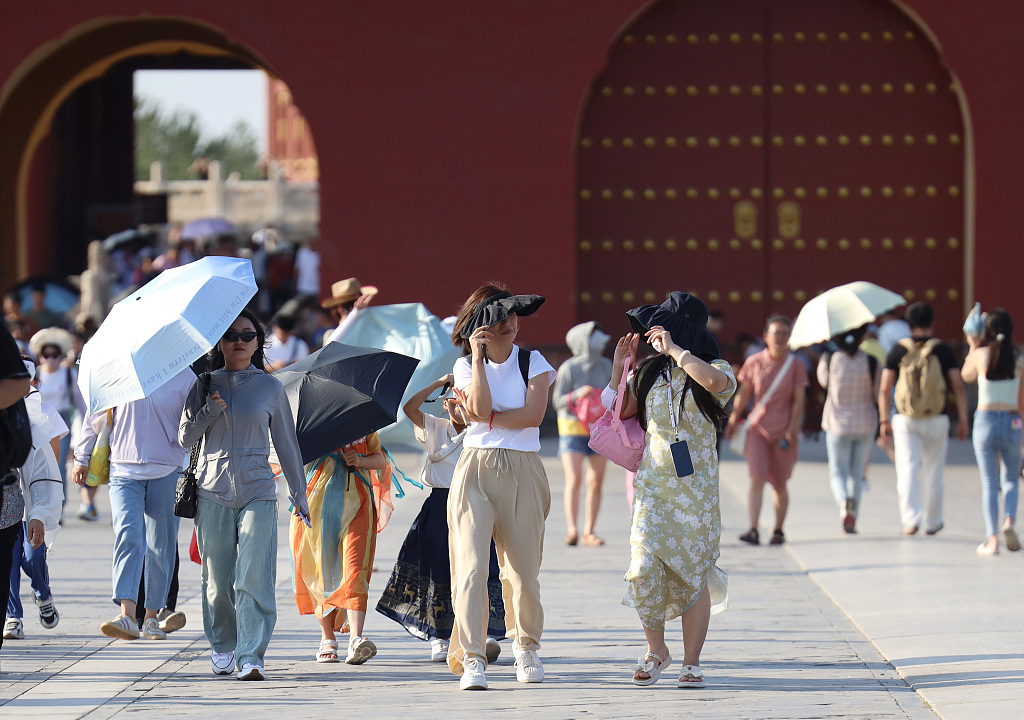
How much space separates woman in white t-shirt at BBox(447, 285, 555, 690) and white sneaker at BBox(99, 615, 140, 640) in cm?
155

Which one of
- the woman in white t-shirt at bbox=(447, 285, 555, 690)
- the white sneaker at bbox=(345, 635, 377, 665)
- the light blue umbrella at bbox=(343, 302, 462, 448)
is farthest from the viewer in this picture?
the light blue umbrella at bbox=(343, 302, 462, 448)

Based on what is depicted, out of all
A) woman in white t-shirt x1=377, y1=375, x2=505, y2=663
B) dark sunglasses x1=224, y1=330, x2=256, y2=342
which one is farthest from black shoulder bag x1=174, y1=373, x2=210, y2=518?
woman in white t-shirt x1=377, y1=375, x2=505, y2=663

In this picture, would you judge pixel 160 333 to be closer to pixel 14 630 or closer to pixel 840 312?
pixel 14 630

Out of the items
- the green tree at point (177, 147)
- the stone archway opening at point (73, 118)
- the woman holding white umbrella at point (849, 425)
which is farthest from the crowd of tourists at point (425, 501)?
the green tree at point (177, 147)

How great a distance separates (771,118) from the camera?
14.4m

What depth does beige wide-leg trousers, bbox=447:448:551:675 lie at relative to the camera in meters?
5.45

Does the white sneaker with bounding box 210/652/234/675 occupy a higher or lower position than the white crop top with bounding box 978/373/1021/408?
lower

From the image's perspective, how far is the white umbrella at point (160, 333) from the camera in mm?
5195

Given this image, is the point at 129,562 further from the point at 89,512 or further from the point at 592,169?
the point at 592,169

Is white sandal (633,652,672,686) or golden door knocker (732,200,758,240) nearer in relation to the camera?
white sandal (633,652,672,686)

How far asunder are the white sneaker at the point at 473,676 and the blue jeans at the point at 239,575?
81 cm

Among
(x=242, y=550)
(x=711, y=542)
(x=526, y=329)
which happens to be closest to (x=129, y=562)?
(x=242, y=550)

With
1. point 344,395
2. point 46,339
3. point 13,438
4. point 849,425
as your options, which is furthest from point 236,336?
point 849,425

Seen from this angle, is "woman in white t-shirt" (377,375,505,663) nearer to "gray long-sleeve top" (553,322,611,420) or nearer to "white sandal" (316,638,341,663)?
"white sandal" (316,638,341,663)
